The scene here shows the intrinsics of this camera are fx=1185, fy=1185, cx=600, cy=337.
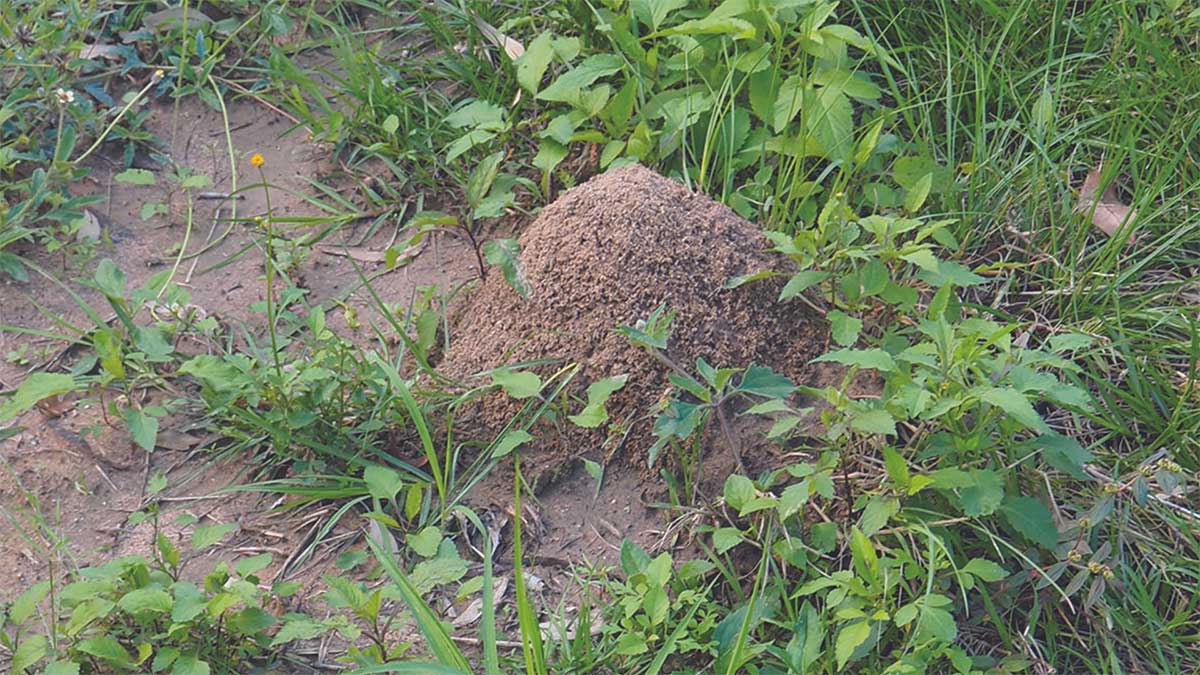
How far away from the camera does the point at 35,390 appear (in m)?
2.44

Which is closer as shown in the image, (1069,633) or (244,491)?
(1069,633)

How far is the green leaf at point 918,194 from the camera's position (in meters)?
2.65

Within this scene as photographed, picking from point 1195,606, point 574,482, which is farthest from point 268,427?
point 1195,606

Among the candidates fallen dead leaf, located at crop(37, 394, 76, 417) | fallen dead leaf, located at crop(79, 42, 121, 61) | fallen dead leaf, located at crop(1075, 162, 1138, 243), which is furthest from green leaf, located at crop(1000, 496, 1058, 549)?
fallen dead leaf, located at crop(79, 42, 121, 61)

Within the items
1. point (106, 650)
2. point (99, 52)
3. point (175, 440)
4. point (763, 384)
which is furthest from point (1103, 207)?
point (99, 52)

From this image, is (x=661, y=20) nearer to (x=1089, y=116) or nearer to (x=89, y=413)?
(x=1089, y=116)

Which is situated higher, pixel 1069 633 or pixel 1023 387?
pixel 1023 387

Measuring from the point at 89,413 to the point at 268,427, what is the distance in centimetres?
48

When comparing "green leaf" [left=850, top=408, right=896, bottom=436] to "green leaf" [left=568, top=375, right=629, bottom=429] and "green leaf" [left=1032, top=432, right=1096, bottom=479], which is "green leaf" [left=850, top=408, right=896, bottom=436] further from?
"green leaf" [left=568, top=375, right=629, bottom=429]

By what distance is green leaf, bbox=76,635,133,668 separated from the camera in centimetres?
Result: 207

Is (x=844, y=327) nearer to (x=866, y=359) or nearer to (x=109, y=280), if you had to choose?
(x=866, y=359)

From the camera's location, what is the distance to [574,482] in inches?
99.1

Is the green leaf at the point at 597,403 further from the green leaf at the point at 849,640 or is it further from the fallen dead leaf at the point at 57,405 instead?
the fallen dead leaf at the point at 57,405

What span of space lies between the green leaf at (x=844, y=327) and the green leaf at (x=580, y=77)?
0.95 m
